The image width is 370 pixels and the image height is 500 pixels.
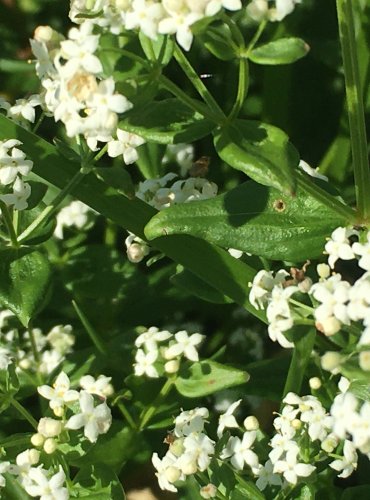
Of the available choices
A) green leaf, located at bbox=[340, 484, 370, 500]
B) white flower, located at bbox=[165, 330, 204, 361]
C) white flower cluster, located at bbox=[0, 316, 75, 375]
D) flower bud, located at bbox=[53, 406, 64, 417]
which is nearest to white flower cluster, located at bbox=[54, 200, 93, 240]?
white flower cluster, located at bbox=[0, 316, 75, 375]

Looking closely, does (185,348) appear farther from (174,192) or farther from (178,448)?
(174,192)

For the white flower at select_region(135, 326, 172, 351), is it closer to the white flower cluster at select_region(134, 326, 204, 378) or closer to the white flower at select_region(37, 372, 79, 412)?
the white flower cluster at select_region(134, 326, 204, 378)

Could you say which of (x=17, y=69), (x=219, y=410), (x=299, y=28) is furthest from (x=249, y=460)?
(x=17, y=69)

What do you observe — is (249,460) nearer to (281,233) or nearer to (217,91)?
(281,233)

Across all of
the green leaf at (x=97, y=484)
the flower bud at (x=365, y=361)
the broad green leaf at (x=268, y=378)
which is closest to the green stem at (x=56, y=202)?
the green leaf at (x=97, y=484)

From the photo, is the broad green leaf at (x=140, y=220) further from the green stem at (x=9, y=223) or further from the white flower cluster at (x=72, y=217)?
the white flower cluster at (x=72, y=217)

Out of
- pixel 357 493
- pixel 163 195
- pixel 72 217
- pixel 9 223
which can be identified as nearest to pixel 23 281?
pixel 9 223

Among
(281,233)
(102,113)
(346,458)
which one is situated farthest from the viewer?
(281,233)
